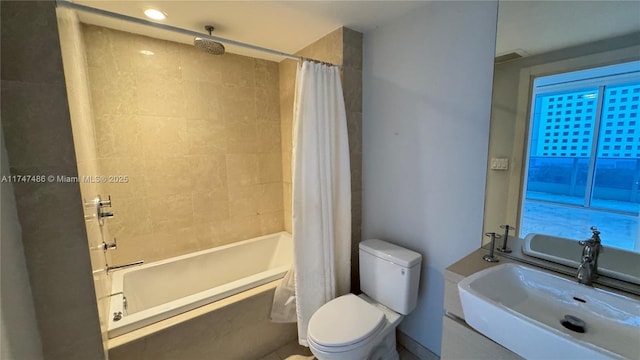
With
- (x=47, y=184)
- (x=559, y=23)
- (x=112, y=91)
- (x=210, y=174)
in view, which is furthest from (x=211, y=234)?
(x=559, y=23)

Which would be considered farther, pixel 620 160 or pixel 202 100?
pixel 202 100

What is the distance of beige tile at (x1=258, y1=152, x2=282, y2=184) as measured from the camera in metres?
2.52

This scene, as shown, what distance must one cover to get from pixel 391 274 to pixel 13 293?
1.67 m

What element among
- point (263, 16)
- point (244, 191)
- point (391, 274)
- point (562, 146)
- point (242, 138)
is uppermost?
point (263, 16)

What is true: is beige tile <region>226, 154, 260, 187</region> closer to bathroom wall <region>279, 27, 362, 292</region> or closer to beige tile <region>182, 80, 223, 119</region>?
beige tile <region>182, 80, 223, 119</region>

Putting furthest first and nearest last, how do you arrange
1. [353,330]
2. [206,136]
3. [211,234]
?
[211,234] → [206,136] → [353,330]

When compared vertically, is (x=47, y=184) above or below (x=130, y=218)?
above

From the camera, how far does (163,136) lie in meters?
2.00

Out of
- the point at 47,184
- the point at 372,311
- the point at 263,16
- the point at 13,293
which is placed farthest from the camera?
the point at 263,16

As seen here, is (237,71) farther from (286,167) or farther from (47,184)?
(47,184)

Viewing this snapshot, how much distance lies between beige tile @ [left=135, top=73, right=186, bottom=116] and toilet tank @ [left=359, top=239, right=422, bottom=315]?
1837 mm

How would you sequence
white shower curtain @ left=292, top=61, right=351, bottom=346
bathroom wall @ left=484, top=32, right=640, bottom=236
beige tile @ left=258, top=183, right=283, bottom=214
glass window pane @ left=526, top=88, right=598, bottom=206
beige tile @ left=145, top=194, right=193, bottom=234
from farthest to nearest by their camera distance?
beige tile @ left=258, top=183, right=283, bottom=214, beige tile @ left=145, top=194, right=193, bottom=234, white shower curtain @ left=292, top=61, right=351, bottom=346, bathroom wall @ left=484, top=32, right=640, bottom=236, glass window pane @ left=526, top=88, right=598, bottom=206

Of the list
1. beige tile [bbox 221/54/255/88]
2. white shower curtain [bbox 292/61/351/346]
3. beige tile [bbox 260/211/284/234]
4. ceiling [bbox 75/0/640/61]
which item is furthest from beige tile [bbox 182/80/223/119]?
beige tile [bbox 260/211/284/234]

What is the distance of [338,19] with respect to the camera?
1.68 m
